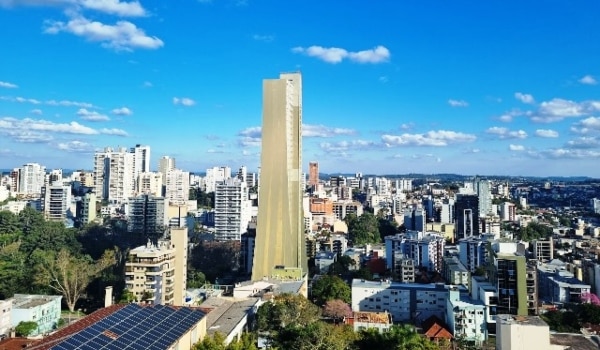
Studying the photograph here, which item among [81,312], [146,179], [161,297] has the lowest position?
[81,312]

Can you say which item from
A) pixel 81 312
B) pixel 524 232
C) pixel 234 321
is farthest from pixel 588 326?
pixel 524 232

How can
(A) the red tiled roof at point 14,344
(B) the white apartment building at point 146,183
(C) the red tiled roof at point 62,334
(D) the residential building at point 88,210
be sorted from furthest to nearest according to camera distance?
(B) the white apartment building at point 146,183, (D) the residential building at point 88,210, (A) the red tiled roof at point 14,344, (C) the red tiled roof at point 62,334

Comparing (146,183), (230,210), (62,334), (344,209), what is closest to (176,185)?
(146,183)

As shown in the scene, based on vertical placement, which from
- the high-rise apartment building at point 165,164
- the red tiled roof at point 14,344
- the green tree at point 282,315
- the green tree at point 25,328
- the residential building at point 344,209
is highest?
the high-rise apartment building at point 165,164

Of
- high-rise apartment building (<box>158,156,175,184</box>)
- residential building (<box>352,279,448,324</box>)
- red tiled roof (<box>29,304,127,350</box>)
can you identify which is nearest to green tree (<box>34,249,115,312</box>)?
red tiled roof (<box>29,304,127,350</box>)

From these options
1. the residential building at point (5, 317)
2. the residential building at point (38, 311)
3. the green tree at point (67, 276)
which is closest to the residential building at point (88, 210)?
the green tree at point (67, 276)

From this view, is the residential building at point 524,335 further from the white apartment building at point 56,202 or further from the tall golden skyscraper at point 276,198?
the white apartment building at point 56,202

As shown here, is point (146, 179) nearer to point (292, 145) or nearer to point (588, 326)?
point (292, 145)
